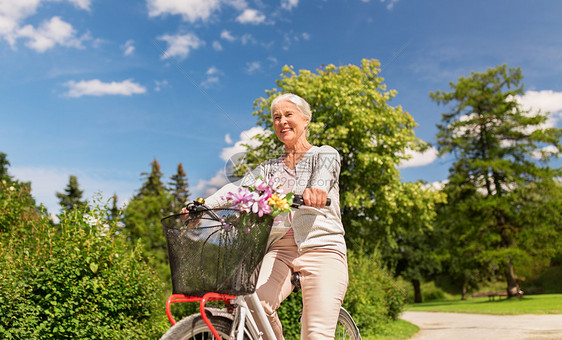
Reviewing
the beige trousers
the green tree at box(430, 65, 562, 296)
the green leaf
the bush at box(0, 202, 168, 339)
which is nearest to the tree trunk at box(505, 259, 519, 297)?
the green tree at box(430, 65, 562, 296)

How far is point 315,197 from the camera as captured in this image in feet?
7.36

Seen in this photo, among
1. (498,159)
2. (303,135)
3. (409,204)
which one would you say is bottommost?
(303,135)

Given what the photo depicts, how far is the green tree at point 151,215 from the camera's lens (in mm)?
36872

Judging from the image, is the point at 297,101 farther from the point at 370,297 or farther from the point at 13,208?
the point at 370,297

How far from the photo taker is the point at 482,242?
27.0 metres

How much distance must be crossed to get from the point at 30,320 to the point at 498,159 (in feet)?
89.5

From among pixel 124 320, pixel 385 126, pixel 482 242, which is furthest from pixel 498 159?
pixel 124 320

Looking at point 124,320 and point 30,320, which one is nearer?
point 30,320

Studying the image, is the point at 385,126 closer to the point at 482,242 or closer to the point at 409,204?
the point at 409,204

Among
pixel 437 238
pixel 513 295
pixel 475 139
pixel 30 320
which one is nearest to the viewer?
pixel 30 320

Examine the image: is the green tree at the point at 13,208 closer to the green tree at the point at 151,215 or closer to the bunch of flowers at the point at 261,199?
the bunch of flowers at the point at 261,199

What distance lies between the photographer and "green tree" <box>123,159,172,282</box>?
3687 centimetres

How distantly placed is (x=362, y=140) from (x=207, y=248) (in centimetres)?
1548

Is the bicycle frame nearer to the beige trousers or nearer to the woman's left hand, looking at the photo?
the beige trousers
